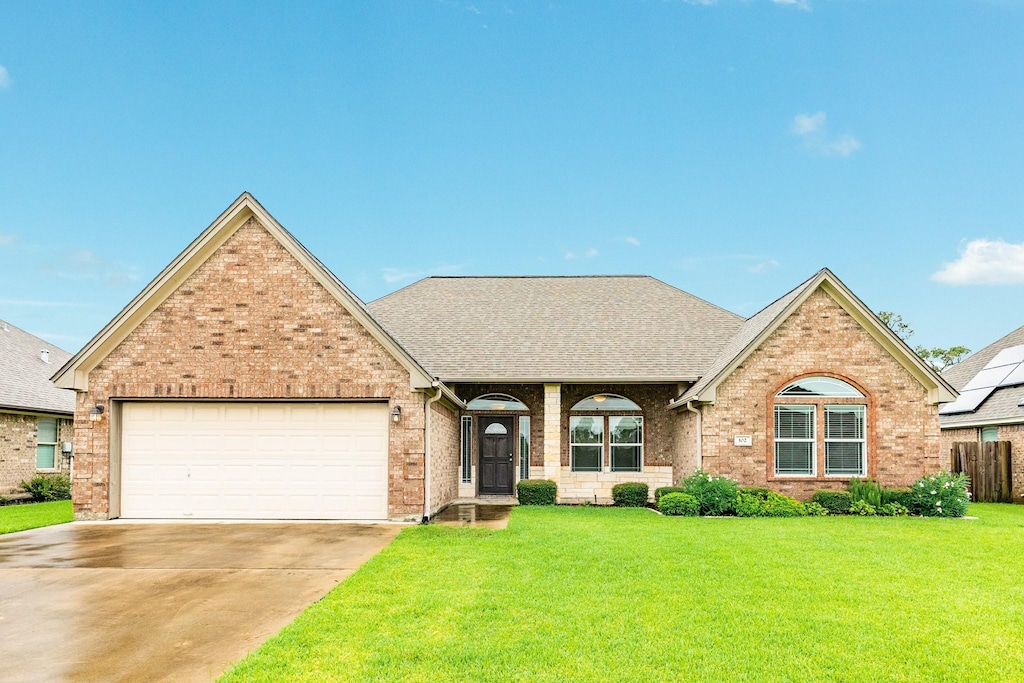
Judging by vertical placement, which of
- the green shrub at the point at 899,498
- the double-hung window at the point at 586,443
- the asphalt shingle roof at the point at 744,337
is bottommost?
the green shrub at the point at 899,498

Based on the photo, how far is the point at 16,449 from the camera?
68.1ft

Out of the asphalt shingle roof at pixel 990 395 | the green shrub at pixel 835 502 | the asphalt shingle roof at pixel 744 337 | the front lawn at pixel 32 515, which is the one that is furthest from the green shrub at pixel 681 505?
the front lawn at pixel 32 515

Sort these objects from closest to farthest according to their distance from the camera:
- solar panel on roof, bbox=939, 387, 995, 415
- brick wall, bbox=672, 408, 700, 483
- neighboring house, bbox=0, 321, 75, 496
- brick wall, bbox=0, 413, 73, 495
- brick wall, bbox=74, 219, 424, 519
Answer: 1. brick wall, bbox=74, 219, 424, 519
2. brick wall, bbox=672, 408, 700, 483
3. brick wall, bbox=0, 413, 73, 495
4. neighboring house, bbox=0, 321, 75, 496
5. solar panel on roof, bbox=939, 387, 995, 415

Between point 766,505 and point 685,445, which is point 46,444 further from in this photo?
point 766,505

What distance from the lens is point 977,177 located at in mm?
26469

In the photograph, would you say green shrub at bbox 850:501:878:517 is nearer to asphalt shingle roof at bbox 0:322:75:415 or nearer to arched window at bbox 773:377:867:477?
arched window at bbox 773:377:867:477

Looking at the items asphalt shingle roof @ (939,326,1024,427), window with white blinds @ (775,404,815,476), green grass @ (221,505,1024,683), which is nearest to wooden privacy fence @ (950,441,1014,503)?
asphalt shingle roof @ (939,326,1024,427)

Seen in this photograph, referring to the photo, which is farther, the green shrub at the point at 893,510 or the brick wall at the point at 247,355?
the green shrub at the point at 893,510

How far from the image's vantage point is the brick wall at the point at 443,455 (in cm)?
1557

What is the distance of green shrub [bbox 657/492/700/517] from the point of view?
15773 mm

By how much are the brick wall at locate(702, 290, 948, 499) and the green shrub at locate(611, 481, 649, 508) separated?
271 centimetres

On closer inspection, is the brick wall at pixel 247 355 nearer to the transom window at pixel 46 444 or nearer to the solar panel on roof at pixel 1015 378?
the transom window at pixel 46 444

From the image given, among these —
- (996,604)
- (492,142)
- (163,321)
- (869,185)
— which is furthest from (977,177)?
(163,321)

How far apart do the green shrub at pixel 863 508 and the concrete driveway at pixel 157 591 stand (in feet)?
34.2
